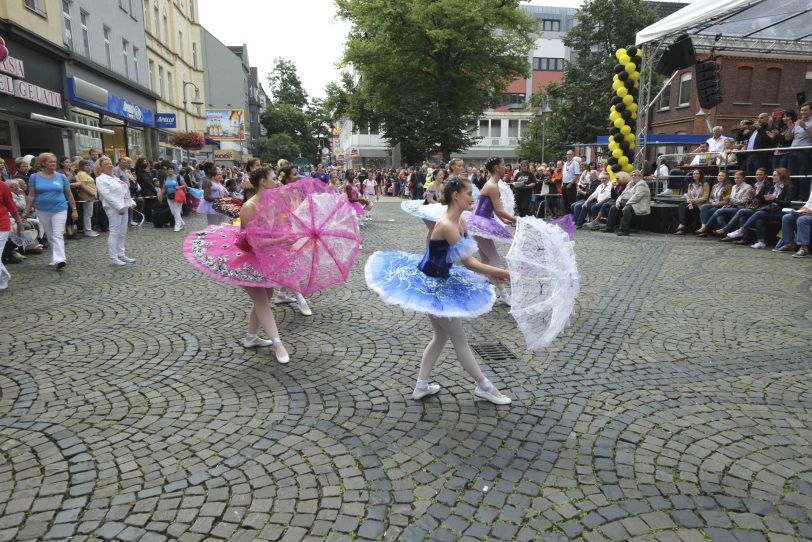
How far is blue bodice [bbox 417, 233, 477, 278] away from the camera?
3967 mm

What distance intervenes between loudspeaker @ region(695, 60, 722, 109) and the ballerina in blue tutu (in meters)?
14.5

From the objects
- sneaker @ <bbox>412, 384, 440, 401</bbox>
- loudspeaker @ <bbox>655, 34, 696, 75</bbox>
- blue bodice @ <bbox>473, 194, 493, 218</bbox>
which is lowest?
sneaker @ <bbox>412, 384, 440, 401</bbox>

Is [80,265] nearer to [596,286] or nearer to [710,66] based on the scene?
[596,286]

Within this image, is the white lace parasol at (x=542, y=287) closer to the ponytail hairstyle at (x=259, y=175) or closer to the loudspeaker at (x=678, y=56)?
the ponytail hairstyle at (x=259, y=175)

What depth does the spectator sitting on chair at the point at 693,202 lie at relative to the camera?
13.6m

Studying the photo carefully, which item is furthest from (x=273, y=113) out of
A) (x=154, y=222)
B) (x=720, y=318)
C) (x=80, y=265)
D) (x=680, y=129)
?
(x=720, y=318)

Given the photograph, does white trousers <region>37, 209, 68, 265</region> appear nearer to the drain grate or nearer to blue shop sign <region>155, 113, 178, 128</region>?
the drain grate

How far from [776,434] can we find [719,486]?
96 cm

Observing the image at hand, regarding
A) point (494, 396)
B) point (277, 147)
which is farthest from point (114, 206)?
point (277, 147)

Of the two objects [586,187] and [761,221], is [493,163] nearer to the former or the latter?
[761,221]

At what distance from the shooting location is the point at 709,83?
1535 centimetres

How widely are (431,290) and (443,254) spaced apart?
285 mm

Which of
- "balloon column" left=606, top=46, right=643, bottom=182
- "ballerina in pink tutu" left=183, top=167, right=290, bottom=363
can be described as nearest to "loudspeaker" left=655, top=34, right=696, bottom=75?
"balloon column" left=606, top=46, right=643, bottom=182

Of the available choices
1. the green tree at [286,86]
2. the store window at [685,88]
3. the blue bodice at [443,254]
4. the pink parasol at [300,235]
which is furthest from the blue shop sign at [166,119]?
the green tree at [286,86]
